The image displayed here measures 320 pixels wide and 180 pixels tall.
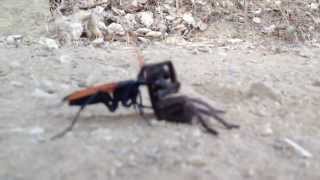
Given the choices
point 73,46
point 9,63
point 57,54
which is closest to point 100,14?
point 73,46

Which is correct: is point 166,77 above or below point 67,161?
above

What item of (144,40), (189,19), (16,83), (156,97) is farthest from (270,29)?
(156,97)

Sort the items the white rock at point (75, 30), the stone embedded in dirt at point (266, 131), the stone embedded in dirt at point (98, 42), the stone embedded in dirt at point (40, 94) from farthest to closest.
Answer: the white rock at point (75, 30) → the stone embedded in dirt at point (98, 42) → the stone embedded in dirt at point (40, 94) → the stone embedded in dirt at point (266, 131)

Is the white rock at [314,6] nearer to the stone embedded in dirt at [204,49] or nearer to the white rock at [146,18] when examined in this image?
the stone embedded in dirt at [204,49]

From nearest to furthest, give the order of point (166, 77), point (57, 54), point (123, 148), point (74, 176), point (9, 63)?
1. point (74, 176)
2. point (123, 148)
3. point (166, 77)
4. point (9, 63)
5. point (57, 54)

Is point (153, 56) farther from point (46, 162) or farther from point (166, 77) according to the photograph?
point (46, 162)

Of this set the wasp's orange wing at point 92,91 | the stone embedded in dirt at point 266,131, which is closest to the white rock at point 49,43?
the wasp's orange wing at point 92,91
